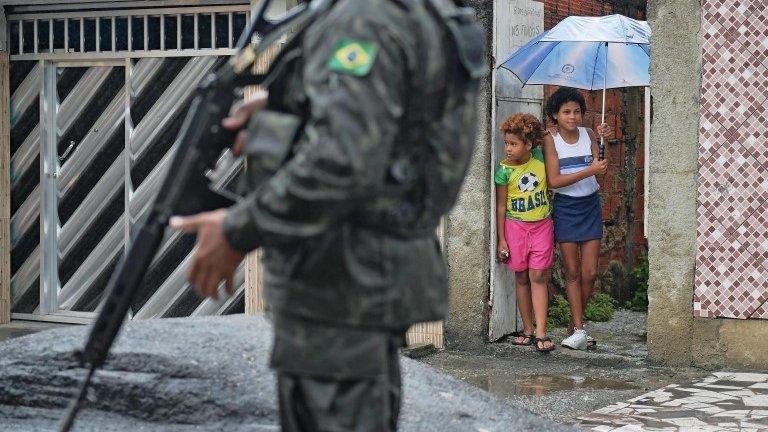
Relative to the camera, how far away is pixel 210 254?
3.26m

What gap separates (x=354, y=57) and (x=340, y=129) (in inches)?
6.7

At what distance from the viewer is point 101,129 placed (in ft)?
36.9

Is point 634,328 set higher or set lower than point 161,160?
lower

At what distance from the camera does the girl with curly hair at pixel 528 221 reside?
1005 centimetres

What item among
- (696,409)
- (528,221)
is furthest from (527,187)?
(696,409)

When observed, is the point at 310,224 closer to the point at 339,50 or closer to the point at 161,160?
the point at 339,50

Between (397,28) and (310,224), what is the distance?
50 cm

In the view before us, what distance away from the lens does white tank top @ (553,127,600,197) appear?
32.9 ft

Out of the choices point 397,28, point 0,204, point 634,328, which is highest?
point 397,28

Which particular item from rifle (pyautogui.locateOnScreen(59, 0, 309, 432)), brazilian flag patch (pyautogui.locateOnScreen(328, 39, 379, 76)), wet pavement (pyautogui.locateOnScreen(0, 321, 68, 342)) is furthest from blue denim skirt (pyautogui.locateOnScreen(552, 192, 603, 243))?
brazilian flag patch (pyautogui.locateOnScreen(328, 39, 379, 76))

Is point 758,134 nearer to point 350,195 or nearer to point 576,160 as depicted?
point 576,160

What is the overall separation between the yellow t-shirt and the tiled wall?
1328 mm

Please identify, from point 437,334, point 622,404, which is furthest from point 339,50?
point 437,334

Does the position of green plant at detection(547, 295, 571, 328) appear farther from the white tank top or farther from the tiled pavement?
the tiled pavement
